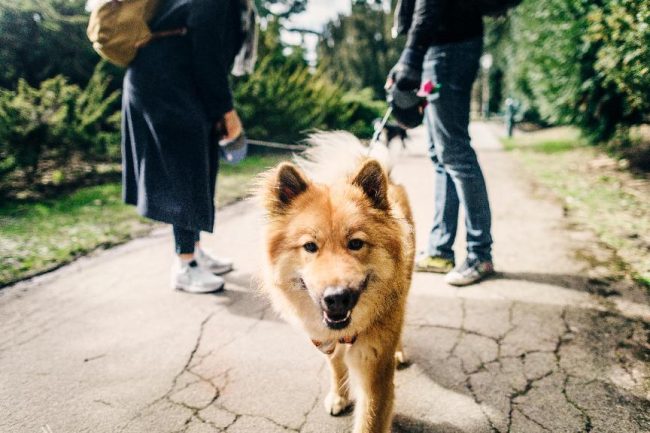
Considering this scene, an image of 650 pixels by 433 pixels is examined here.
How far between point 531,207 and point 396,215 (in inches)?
153

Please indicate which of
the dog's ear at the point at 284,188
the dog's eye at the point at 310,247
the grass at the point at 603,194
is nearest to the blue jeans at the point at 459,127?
the grass at the point at 603,194

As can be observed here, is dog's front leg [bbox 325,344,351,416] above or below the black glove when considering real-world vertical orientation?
below

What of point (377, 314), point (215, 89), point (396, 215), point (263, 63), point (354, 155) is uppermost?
point (263, 63)

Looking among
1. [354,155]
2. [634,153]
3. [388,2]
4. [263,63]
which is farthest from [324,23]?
[354,155]

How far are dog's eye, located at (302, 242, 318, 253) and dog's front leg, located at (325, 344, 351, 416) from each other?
584mm

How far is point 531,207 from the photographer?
5.13 metres

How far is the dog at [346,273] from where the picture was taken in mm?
1722

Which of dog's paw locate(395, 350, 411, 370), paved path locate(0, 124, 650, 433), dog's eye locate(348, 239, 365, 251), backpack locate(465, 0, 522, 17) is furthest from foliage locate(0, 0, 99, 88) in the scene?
dog's paw locate(395, 350, 411, 370)

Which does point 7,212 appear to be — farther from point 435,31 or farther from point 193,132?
point 435,31

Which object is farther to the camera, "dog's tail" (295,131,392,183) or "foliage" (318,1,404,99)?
"foliage" (318,1,404,99)

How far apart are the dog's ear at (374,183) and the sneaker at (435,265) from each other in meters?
1.59

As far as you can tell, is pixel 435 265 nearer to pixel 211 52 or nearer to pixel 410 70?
pixel 410 70

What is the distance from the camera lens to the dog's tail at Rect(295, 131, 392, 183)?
240 centimetres

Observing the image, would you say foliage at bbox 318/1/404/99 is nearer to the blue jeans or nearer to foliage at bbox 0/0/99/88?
foliage at bbox 0/0/99/88
